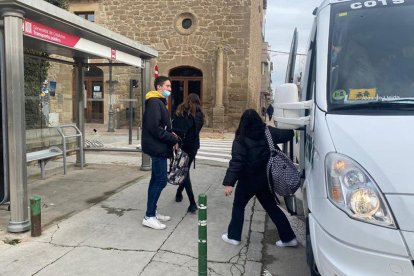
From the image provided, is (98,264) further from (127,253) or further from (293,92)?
(293,92)

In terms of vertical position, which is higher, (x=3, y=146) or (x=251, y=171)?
(x=3, y=146)

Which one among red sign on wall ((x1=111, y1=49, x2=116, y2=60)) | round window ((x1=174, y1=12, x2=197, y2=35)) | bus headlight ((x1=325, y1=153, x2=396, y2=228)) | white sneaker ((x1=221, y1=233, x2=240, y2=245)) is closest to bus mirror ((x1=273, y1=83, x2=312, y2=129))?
bus headlight ((x1=325, y1=153, x2=396, y2=228))

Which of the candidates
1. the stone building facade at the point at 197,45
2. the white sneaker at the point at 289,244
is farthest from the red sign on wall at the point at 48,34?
the stone building facade at the point at 197,45

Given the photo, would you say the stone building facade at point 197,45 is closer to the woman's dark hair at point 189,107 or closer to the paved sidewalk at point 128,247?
the woman's dark hair at point 189,107

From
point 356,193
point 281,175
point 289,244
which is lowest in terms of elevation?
point 289,244

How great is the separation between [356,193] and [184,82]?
1941 centimetres

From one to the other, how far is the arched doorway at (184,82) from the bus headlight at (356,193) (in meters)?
18.7

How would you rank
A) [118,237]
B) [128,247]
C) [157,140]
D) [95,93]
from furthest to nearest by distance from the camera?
1. [95,93]
2. [157,140]
3. [118,237]
4. [128,247]

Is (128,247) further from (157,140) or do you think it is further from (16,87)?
(16,87)

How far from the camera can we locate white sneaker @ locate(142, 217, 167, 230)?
4930 mm

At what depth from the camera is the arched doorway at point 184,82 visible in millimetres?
21328

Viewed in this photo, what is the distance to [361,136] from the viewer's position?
2562mm

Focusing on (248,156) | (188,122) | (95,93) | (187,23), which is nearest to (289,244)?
(248,156)

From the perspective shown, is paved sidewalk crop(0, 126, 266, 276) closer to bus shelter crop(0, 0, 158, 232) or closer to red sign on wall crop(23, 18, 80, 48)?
bus shelter crop(0, 0, 158, 232)
